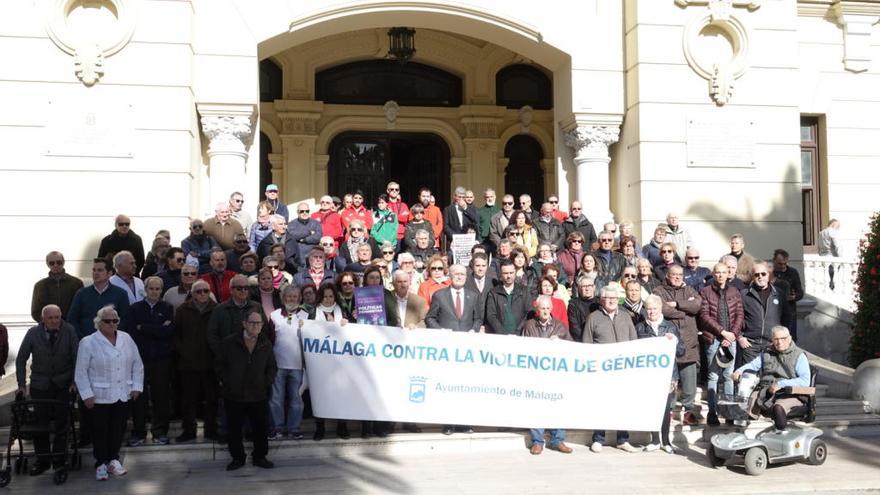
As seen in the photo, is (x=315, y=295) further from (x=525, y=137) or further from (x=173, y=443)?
(x=525, y=137)

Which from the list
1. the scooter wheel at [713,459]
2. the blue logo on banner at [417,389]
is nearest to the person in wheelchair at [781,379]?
the scooter wheel at [713,459]

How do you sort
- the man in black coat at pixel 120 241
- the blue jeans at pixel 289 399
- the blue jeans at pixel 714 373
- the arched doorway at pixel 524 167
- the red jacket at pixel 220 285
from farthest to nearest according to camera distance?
the arched doorway at pixel 524 167 → the man in black coat at pixel 120 241 → the blue jeans at pixel 714 373 → the red jacket at pixel 220 285 → the blue jeans at pixel 289 399

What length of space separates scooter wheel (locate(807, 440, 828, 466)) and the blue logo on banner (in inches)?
156

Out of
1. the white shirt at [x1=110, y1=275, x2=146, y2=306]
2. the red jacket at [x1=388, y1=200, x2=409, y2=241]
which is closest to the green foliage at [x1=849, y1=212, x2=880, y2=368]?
the red jacket at [x1=388, y1=200, x2=409, y2=241]

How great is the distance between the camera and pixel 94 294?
9.34m

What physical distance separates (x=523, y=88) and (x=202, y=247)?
9641 mm

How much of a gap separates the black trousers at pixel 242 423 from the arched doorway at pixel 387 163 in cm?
951

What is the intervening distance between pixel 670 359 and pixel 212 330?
4845 millimetres

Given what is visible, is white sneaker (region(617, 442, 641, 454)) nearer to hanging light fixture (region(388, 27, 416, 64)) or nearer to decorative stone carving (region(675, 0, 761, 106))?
decorative stone carving (region(675, 0, 761, 106))

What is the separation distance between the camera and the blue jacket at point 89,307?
9.25 m

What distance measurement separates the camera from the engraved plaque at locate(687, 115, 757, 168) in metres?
13.8

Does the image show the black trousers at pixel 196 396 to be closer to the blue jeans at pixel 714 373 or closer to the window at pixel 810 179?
the blue jeans at pixel 714 373

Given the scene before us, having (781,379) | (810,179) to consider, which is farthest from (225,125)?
(810,179)

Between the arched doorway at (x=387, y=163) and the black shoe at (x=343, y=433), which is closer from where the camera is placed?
the black shoe at (x=343, y=433)
